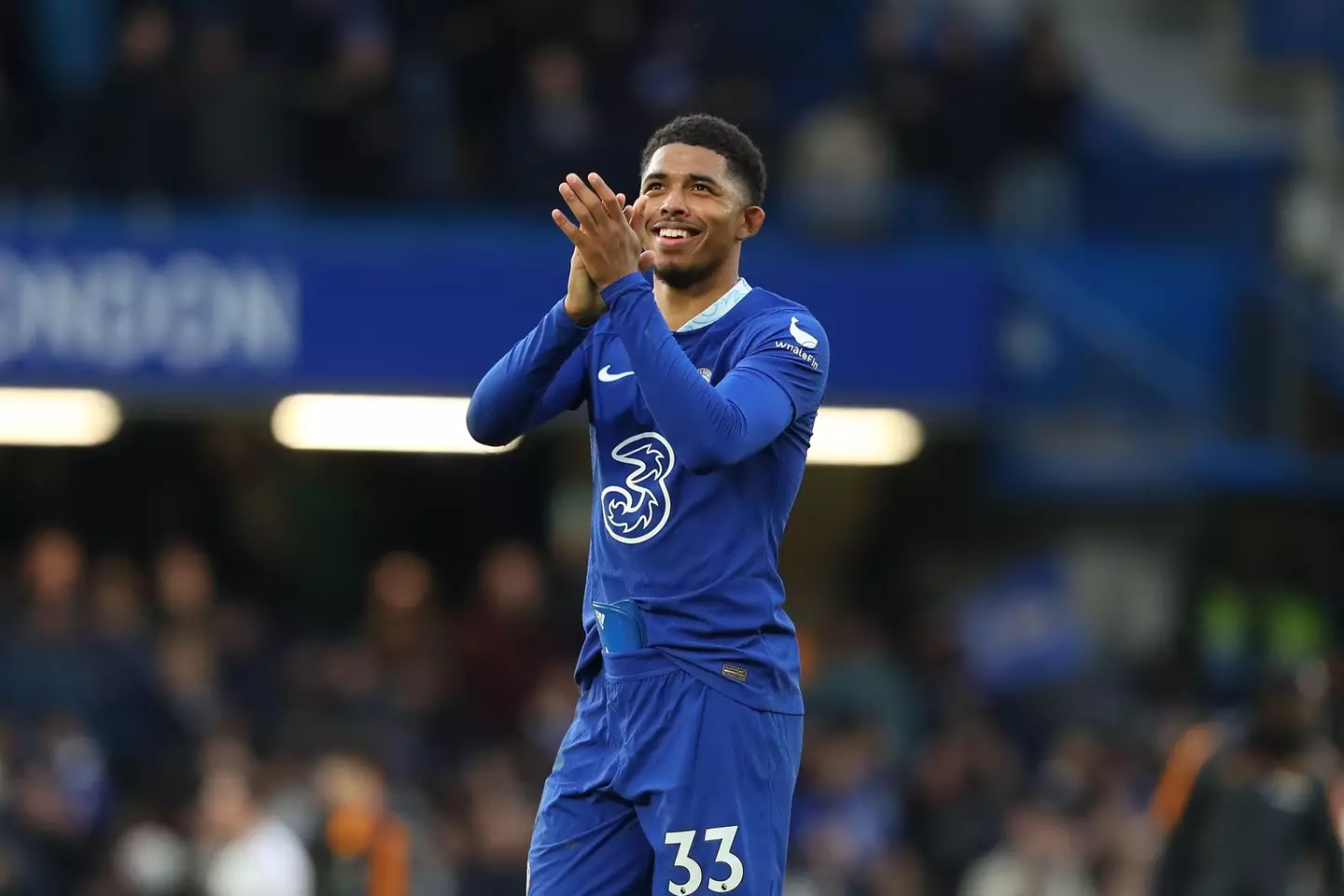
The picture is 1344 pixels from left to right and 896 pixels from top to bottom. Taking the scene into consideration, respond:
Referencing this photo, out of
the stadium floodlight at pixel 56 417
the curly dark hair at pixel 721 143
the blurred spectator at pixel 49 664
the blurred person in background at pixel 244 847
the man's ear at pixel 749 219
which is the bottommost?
the blurred person in background at pixel 244 847

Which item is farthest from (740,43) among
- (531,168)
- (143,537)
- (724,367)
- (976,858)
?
(724,367)

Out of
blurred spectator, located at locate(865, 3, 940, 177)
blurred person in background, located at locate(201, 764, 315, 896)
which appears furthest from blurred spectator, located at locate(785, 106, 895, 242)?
blurred person in background, located at locate(201, 764, 315, 896)

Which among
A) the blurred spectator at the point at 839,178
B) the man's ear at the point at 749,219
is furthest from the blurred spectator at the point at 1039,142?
the man's ear at the point at 749,219

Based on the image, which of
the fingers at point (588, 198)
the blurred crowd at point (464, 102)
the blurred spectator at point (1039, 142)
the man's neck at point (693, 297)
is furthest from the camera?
the blurred spectator at point (1039, 142)

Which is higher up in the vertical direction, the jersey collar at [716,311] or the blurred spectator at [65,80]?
the blurred spectator at [65,80]

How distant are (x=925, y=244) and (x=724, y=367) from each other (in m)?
9.15

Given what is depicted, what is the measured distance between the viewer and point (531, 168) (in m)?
13.9

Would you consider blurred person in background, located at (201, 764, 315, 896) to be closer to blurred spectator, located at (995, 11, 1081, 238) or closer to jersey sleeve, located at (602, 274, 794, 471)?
blurred spectator, located at (995, 11, 1081, 238)

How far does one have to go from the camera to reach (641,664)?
486 cm

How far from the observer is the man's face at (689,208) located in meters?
4.91

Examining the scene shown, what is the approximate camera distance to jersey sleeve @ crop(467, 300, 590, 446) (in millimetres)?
4941

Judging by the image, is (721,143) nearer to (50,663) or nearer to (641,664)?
(641,664)

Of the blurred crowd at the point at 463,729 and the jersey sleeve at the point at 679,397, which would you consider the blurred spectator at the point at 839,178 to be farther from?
the jersey sleeve at the point at 679,397

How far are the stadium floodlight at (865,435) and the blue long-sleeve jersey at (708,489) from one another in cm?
870
